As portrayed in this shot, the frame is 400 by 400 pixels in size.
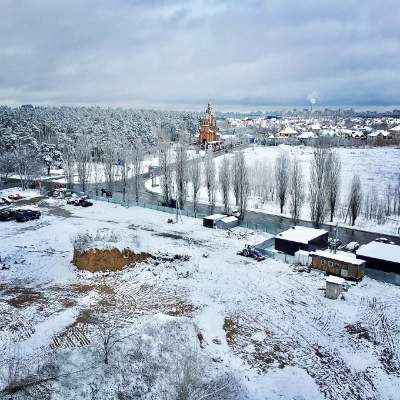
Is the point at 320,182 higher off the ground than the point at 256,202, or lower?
higher

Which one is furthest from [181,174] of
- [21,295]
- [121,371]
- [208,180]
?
[121,371]

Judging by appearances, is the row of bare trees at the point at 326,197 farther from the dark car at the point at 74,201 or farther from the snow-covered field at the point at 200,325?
the dark car at the point at 74,201

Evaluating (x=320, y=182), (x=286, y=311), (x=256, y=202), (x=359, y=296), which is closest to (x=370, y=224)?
(x=320, y=182)

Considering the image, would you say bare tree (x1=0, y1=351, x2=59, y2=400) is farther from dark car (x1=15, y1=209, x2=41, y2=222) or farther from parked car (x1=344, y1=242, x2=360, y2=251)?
parked car (x1=344, y1=242, x2=360, y2=251)

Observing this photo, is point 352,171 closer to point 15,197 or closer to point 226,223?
point 226,223

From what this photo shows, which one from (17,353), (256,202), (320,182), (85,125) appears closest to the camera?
(17,353)

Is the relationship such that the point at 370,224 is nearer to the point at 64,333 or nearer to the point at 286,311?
the point at 286,311

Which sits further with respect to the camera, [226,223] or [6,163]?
[6,163]
